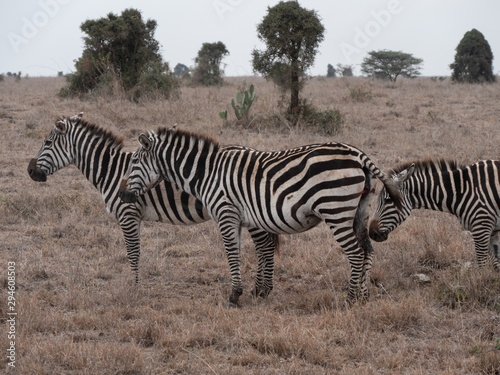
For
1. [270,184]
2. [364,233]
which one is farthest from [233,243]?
[364,233]

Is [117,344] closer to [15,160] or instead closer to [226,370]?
[226,370]

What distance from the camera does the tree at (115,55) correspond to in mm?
18469

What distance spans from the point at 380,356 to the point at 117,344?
2166 millimetres

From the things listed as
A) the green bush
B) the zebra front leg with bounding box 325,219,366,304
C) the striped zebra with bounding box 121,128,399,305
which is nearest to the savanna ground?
the zebra front leg with bounding box 325,219,366,304

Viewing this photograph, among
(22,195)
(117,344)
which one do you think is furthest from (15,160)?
(117,344)

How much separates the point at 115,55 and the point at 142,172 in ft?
45.8

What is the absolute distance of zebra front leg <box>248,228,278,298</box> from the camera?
20.9ft

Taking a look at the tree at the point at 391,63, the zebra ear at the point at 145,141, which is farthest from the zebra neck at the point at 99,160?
the tree at the point at 391,63

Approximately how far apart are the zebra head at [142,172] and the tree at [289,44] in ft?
29.2

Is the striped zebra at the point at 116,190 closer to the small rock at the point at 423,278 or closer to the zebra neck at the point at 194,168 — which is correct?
the zebra neck at the point at 194,168

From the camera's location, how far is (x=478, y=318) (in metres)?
5.09

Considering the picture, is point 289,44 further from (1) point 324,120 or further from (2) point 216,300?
(2) point 216,300

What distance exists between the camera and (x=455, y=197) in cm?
632

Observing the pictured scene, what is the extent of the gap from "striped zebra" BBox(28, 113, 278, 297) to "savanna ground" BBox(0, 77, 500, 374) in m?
0.45
